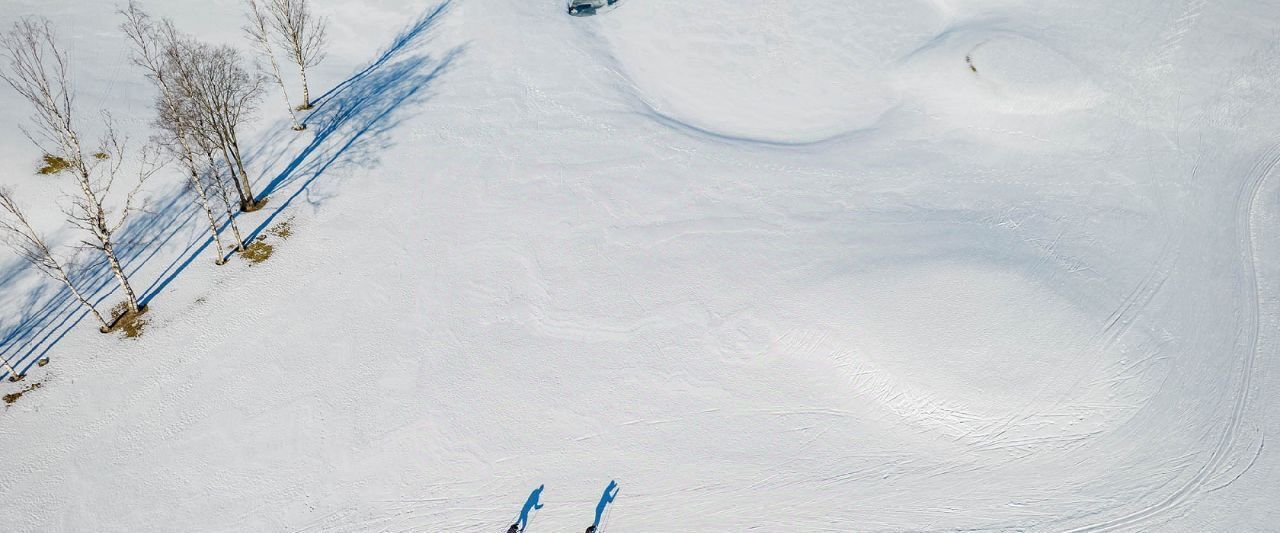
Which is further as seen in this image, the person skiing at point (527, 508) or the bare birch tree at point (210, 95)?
the bare birch tree at point (210, 95)

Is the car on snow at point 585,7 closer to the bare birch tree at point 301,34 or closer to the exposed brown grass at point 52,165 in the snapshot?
the bare birch tree at point 301,34

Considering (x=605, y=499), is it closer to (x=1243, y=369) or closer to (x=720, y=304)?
(x=720, y=304)

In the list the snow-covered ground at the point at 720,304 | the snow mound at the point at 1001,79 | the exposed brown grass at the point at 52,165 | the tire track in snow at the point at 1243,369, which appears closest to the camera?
the tire track in snow at the point at 1243,369

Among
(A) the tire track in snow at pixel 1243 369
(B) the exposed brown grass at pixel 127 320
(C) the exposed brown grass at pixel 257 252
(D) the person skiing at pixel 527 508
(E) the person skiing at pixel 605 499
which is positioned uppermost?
(C) the exposed brown grass at pixel 257 252

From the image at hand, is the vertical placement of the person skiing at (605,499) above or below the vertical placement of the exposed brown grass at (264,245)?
below

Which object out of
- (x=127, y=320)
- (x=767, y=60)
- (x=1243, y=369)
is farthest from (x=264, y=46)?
(x=1243, y=369)

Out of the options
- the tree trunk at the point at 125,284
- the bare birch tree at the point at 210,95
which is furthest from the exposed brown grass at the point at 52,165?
the tree trunk at the point at 125,284

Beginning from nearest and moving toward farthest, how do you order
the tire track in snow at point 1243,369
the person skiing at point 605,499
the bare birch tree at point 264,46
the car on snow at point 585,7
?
the person skiing at point 605,499, the tire track in snow at point 1243,369, the bare birch tree at point 264,46, the car on snow at point 585,7
